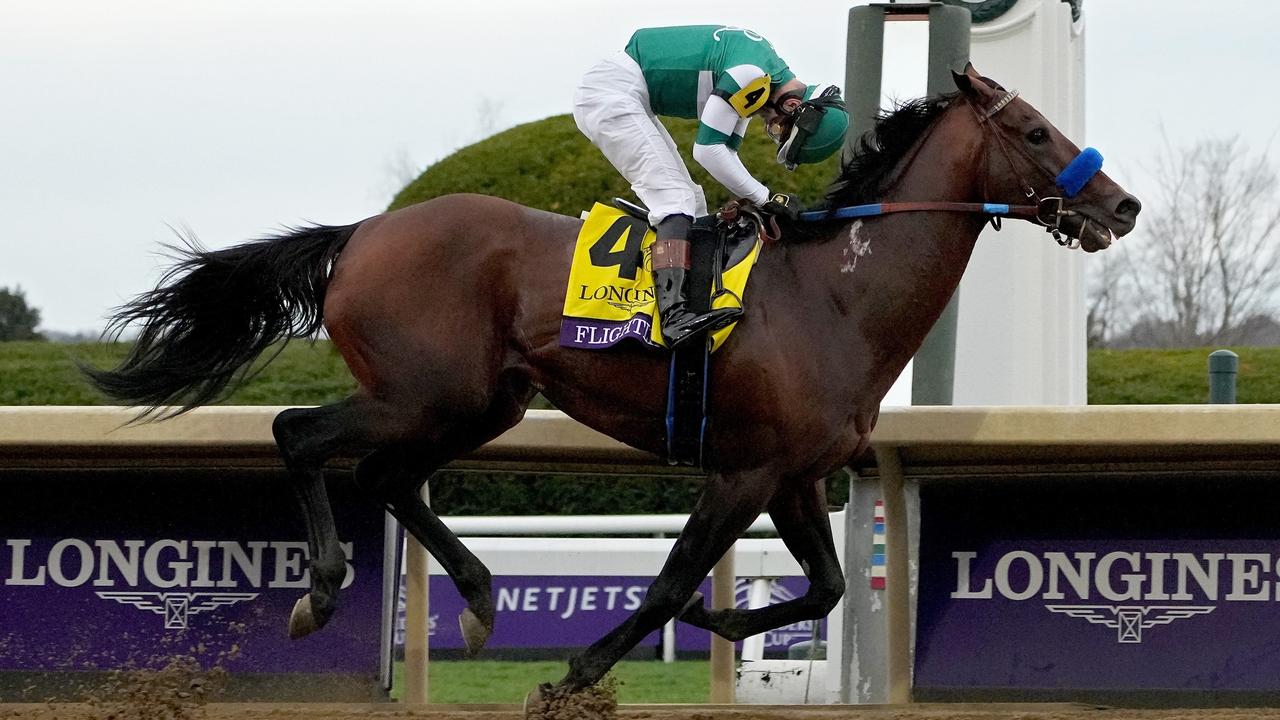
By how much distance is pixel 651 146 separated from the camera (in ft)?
15.9

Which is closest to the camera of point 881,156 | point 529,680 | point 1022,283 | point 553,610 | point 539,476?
point 881,156

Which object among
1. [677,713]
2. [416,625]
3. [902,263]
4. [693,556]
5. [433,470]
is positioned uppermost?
[902,263]

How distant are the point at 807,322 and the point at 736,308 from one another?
23 centimetres

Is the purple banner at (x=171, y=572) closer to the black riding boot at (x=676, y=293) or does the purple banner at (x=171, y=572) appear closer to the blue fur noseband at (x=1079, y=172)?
the black riding boot at (x=676, y=293)

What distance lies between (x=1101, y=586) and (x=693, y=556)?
1.74 meters

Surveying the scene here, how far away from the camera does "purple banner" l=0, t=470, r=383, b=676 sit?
5.59 m

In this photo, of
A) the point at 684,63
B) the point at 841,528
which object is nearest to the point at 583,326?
the point at 684,63

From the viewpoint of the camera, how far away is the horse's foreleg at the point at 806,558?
16.1 feet

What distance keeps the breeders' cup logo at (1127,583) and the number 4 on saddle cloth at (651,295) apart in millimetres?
1445

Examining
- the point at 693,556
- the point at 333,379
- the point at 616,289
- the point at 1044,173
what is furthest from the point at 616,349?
the point at 333,379

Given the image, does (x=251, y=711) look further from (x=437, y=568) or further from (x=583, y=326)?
(x=437, y=568)

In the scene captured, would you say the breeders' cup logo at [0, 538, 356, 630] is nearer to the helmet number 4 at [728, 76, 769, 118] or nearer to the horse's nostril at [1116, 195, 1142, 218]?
the helmet number 4 at [728, 76, 769, 118]

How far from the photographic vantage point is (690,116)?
5.03 m

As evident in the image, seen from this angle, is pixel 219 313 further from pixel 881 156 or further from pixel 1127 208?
pixel 1127 208
